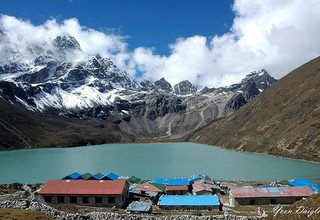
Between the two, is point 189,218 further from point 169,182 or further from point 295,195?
point 169,182

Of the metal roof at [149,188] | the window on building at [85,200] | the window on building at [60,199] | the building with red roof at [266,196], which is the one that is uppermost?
the metal roof at [149,188]

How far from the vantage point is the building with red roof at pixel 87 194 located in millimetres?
A: 67875

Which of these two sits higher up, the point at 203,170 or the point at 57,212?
the point at 203,170

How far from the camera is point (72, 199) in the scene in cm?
6856

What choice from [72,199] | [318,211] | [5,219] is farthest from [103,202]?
[318,211]

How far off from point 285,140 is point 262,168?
59287 mm

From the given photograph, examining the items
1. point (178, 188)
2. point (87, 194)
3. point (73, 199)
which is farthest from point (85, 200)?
point (178, 188)

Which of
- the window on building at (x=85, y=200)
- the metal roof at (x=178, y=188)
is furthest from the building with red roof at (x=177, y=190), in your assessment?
the window on building at (x=85, y=200)

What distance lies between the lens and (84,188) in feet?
228

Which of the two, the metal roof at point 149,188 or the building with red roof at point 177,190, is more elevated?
the metal roof at point 149,188

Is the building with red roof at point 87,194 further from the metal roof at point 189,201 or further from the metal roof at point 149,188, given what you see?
the metal roof at point 149,188

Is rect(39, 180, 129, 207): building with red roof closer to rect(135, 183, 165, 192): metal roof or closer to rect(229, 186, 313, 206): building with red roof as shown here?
rect(135, 183, 165, 192): metal roof

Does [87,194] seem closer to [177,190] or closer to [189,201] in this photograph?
[189,201]

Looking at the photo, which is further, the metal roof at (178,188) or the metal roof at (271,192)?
the metal roof at (178,188)
